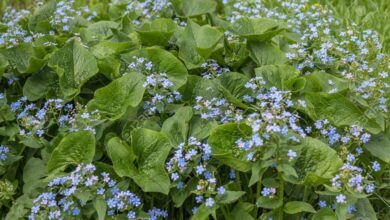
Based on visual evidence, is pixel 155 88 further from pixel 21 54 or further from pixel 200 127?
pixel 21 54

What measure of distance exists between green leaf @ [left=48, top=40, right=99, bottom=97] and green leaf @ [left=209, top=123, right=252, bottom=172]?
927 millimetres

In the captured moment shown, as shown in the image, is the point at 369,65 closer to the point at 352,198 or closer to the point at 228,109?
the point at 228,109

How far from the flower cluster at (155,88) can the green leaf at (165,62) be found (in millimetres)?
34

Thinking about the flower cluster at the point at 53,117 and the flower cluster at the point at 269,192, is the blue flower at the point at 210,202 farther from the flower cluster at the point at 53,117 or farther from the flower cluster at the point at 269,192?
the flower cluster at the point at 53,117

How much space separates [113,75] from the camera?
3.46 metres

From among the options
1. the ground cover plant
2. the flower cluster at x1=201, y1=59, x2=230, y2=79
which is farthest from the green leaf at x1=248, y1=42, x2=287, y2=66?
the flower cluster at x1=201, y1=59, x2=230, y2=79

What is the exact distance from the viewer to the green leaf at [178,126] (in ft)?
9.83

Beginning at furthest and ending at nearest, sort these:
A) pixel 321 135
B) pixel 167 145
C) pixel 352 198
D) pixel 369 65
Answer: pixel 369 65 → pixel 321 135 → pixel 167 145 → pixel 352 198

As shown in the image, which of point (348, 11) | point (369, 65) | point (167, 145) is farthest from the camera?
point (348, 11)

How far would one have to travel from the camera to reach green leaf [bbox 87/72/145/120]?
3.15 metres

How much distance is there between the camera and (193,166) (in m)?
2.82

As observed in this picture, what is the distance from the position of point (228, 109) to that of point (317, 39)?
1.04 metres

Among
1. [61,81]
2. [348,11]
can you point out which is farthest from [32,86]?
[348,11]

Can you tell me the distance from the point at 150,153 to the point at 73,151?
16.3 inches
